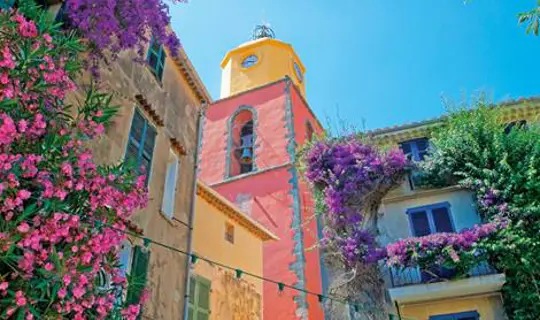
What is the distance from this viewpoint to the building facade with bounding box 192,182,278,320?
10016 millimetres

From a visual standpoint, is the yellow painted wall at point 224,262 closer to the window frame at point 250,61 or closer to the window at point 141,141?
the window at point 141,141

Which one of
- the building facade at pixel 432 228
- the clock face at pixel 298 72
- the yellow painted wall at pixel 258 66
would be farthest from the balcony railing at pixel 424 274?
the clock face at pixel 298 72

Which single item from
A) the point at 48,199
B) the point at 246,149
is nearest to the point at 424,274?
the point at 246,149

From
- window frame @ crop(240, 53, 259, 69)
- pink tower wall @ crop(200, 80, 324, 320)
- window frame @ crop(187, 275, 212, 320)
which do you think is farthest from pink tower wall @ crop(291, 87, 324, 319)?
window frame @ crop(187, 275, 212, 320)

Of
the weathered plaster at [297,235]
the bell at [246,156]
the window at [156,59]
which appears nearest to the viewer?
the window at [156,59]

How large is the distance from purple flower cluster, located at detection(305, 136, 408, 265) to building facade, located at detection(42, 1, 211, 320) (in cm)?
381

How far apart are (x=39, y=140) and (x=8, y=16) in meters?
1.22

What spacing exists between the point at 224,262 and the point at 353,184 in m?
3.73

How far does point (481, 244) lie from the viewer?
12.2m

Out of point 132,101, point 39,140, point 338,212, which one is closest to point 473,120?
point 338,212

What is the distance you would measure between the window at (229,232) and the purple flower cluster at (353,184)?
Result: 2295 mm

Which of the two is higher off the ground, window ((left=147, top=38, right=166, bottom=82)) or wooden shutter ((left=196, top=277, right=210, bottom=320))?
window ((left=147, top=38, right=166, bottom=82))

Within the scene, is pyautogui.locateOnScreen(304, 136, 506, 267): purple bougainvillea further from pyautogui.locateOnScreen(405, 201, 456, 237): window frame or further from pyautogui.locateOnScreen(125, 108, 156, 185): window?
pyautogui.locateOnScreen(125, 108, 156, 185): window

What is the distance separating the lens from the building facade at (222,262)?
10016mm
